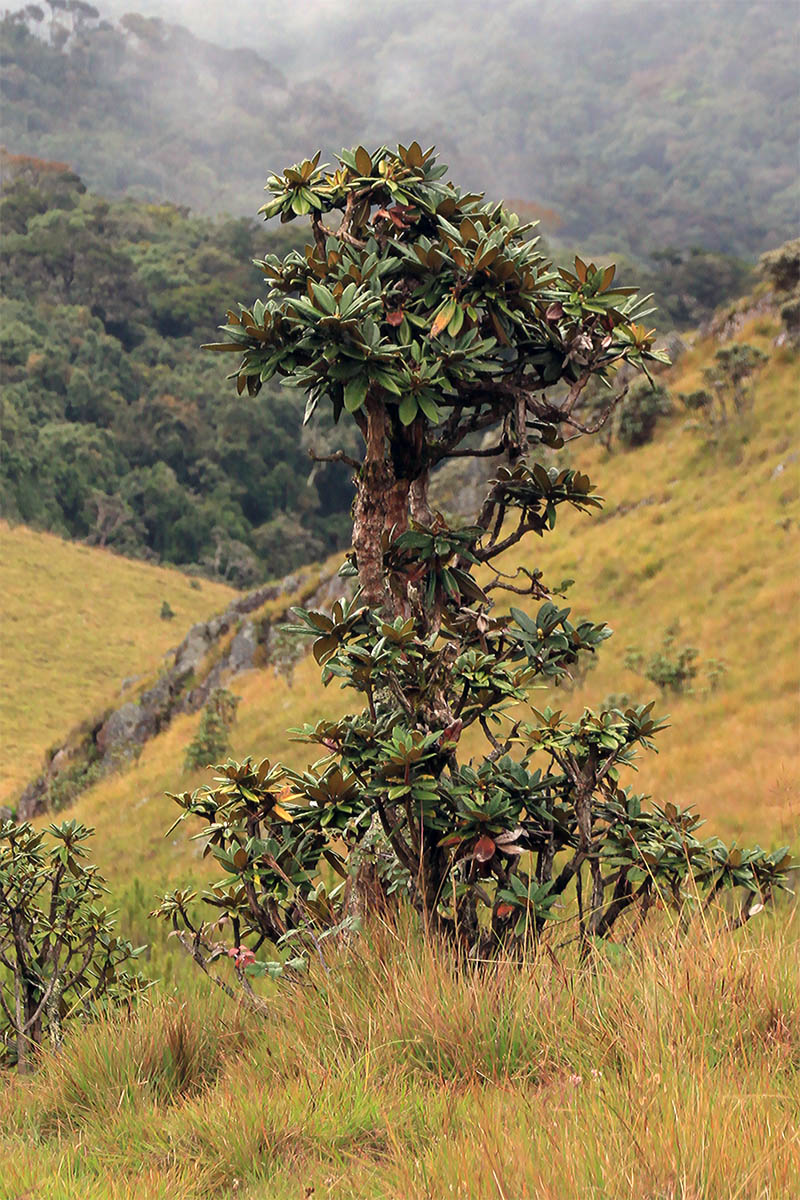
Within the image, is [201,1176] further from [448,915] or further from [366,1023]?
[448,915]

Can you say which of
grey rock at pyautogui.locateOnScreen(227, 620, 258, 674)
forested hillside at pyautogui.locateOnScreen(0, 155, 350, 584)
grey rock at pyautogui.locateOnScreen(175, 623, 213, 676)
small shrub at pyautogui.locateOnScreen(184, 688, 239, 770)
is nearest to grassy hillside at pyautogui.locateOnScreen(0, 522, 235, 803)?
grey rock at pyautogui.locateOnScreen(175, 623, 213, 676)

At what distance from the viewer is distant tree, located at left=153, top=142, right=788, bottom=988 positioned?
3.32 meters

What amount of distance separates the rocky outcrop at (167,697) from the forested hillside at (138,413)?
38121mm

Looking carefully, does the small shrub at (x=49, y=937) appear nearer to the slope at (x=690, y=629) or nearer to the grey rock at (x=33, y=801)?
the slope at (x=690, y=629)

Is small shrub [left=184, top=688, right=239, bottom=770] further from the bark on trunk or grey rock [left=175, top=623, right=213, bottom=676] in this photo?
the bark on trunk

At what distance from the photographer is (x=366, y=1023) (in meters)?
2.98

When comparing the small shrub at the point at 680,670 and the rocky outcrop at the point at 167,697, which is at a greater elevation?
the small shrub at the point at 680,670

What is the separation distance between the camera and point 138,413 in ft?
241

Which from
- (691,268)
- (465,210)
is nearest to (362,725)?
(465,210)

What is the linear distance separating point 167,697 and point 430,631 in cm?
2303

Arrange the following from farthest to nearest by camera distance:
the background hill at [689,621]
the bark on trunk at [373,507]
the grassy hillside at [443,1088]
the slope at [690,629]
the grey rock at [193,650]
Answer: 1. the grey rock at [193,650]
2. the background hill at [689,621]
3. the slope at [690,629]
4. the bark on trunk at [373,507]
5. the grassy hillside at [443,1088]

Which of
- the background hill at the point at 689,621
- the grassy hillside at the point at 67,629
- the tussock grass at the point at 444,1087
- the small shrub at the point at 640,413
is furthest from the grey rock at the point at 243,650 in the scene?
the tussock grass at the point at 444,1087

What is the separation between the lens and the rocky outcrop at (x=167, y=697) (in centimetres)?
2348

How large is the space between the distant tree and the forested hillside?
61274mm
